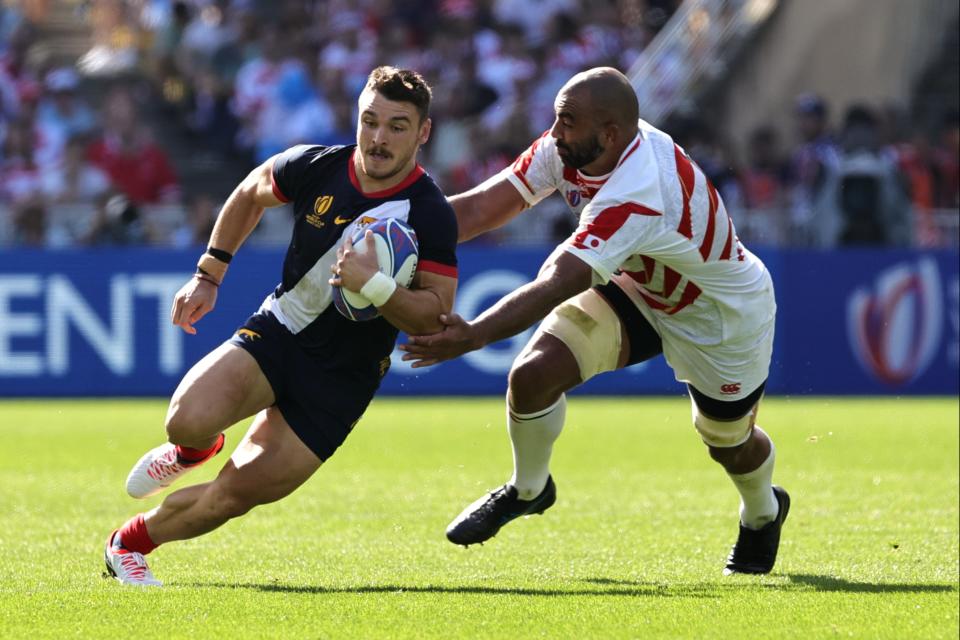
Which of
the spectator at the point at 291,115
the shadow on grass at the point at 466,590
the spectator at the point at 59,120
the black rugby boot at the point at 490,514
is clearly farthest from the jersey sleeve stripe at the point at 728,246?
the spectator at the point at 59,120

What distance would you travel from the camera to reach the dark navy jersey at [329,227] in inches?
261

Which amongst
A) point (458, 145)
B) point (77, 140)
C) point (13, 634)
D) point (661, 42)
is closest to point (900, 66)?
point (661, 42)

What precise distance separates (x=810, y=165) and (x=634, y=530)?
31.9 feet

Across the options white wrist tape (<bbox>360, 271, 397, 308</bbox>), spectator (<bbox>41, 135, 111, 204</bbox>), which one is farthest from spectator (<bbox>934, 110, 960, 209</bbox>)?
white wrist tape (<bbox>360, 271, 397, 308</bbox>)

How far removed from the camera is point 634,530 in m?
8.34

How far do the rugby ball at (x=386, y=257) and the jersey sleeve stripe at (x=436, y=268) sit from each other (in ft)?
0.21

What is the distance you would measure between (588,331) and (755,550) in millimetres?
1225

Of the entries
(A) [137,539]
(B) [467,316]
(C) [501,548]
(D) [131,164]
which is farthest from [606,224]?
(D) [131,164]

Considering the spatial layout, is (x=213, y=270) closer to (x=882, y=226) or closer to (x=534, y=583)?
(x=534, y=583)

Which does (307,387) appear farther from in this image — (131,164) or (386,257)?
(131,164)

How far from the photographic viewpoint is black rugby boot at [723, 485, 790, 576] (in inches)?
282

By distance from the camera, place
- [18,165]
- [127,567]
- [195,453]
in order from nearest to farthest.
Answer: [127,567], [195,453], [18,165]

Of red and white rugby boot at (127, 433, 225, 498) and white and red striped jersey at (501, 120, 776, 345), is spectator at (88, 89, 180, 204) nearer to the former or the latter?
white and red striped jersey at (501, 120, 776, 345)

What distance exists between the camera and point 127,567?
6.55 meters
